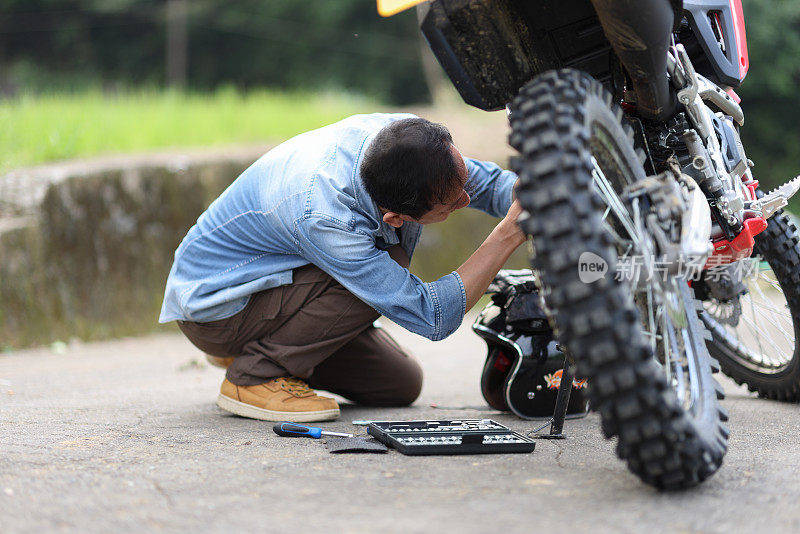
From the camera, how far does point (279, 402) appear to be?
229 centimetres

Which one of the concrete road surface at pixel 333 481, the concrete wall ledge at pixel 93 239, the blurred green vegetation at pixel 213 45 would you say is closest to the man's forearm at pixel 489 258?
the concrete road surface at pixel 333 481

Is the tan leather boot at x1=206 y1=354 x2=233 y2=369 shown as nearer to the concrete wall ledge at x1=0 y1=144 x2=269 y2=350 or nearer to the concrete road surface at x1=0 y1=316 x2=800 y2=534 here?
the concrete road surface at x1=0 y1=316 x2=800 y2=534

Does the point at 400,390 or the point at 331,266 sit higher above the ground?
the point at 331,266

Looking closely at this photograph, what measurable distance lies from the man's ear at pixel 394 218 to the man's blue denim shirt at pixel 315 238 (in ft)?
0.13

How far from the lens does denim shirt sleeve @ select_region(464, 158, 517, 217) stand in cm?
247

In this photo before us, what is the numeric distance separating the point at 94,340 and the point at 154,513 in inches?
135

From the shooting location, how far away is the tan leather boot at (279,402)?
227 centimetres

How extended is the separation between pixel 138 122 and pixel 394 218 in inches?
169

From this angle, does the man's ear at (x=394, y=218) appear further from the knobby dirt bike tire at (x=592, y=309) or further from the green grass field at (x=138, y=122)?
the green grass field at (x=138, y=122)

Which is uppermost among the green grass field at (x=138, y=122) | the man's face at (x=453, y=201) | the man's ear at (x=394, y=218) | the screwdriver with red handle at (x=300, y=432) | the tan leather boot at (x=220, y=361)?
the green grass field at (x=138, y=122)

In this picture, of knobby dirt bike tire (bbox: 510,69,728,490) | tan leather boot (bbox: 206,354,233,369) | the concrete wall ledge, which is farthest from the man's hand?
the concrete wall ledge

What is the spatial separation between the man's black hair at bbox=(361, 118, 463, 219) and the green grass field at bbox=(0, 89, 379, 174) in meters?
3.31

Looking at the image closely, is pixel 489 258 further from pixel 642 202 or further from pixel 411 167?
pixel 642 202

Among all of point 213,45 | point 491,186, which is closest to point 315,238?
point 491,186
